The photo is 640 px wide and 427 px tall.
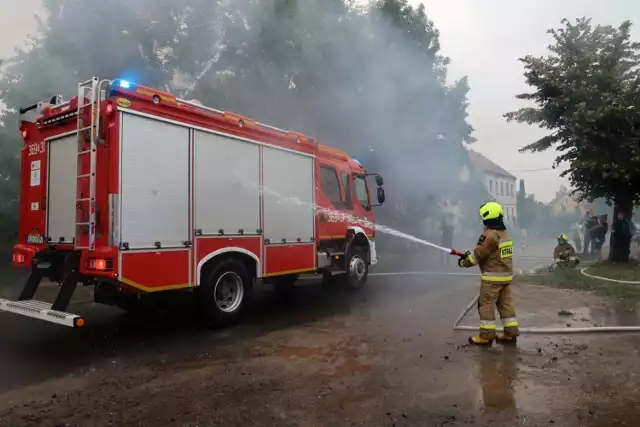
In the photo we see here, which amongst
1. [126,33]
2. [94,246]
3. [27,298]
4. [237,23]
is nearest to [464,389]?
[94,246]

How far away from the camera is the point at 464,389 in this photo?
3.66 m

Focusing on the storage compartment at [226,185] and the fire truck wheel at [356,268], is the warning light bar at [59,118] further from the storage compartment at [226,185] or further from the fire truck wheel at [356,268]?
the fire truck wheel at [356,268]

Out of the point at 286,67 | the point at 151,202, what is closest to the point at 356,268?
the point at 151,202

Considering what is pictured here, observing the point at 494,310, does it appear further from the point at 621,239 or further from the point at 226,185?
the point at 621,239

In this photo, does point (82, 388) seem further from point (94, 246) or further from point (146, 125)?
point (146, 125)

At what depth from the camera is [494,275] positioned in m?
5.07

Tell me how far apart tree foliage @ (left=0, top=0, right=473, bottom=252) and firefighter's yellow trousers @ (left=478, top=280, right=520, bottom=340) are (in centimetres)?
1021

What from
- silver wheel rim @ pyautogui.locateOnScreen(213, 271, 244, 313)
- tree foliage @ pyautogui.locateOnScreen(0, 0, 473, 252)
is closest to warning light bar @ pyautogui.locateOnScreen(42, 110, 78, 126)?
silver wheel rim @ pyautogui.locateOnScreen(213, 271, 244, 313)

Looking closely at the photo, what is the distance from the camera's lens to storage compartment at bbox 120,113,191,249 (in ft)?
15.9

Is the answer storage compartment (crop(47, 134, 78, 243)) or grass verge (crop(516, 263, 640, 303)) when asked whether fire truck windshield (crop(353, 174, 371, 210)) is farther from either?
storage compartment (crop(47, 134, 78, 243))

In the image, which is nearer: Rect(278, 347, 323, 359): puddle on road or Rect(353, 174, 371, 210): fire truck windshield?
Rect(278, 347, 323, 359): puddle on road

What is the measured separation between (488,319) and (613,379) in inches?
50.7

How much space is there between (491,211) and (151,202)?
367 cm

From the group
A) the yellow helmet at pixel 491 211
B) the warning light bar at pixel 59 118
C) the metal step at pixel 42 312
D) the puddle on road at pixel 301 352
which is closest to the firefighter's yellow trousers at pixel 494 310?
the yellow helmet at pixel 491 211
